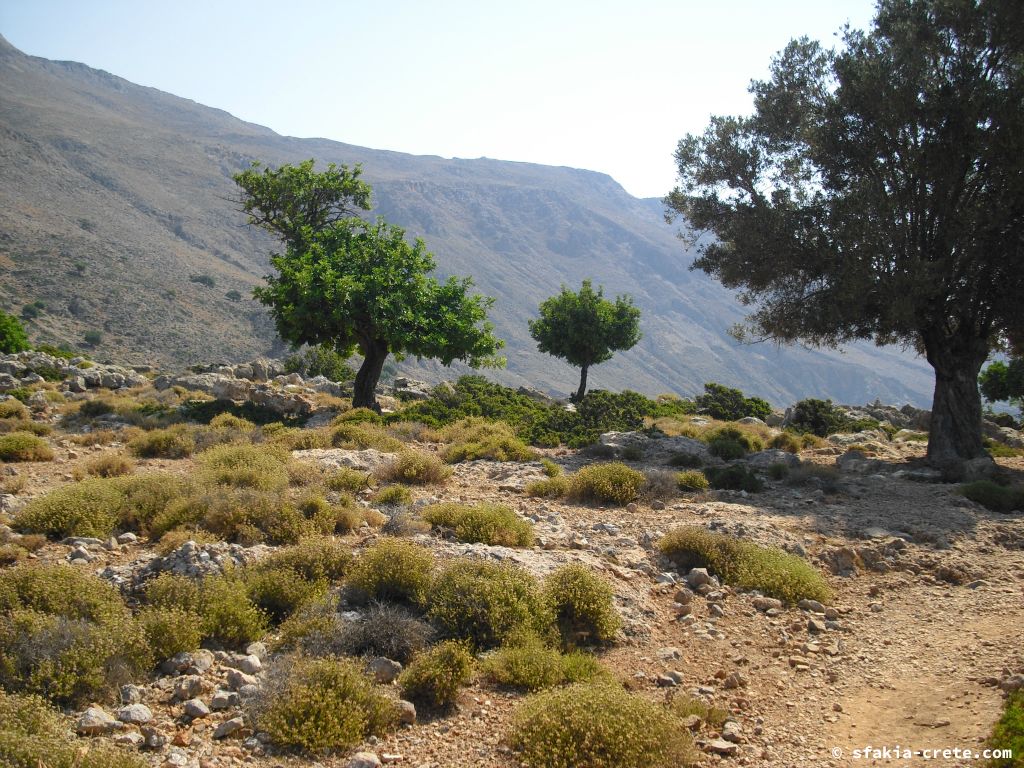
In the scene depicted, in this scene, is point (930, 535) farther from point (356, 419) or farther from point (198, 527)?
point (356, 419)

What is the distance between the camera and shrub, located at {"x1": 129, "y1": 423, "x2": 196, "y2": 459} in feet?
50.1

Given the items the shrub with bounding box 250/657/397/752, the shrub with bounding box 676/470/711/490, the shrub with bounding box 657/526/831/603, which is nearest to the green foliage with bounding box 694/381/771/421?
the shrub with bounding box 676/470/711/490

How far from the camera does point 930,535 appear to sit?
38.1 feet

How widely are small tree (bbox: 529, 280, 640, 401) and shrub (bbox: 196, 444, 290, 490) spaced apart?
74.2ft

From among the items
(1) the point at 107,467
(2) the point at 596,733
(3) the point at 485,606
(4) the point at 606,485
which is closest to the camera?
(2) the point at 596,733

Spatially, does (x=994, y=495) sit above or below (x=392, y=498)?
above

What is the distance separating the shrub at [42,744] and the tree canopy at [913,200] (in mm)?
16161

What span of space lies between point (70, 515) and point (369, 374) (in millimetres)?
14958

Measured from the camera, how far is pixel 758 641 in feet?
26.2

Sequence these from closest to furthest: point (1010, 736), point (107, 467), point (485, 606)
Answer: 1. point (1010, 736)
2. point (485, 606)
3. point (107, 467)

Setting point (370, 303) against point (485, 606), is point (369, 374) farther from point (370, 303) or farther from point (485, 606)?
point (485, 606)

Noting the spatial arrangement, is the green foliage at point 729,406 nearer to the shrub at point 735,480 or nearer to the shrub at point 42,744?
the shrub at point 735,480

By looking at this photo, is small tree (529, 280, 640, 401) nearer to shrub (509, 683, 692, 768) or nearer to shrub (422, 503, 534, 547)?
shrub (422, 503, 534, 547)

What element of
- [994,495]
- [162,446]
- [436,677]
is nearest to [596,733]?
[436,677]
